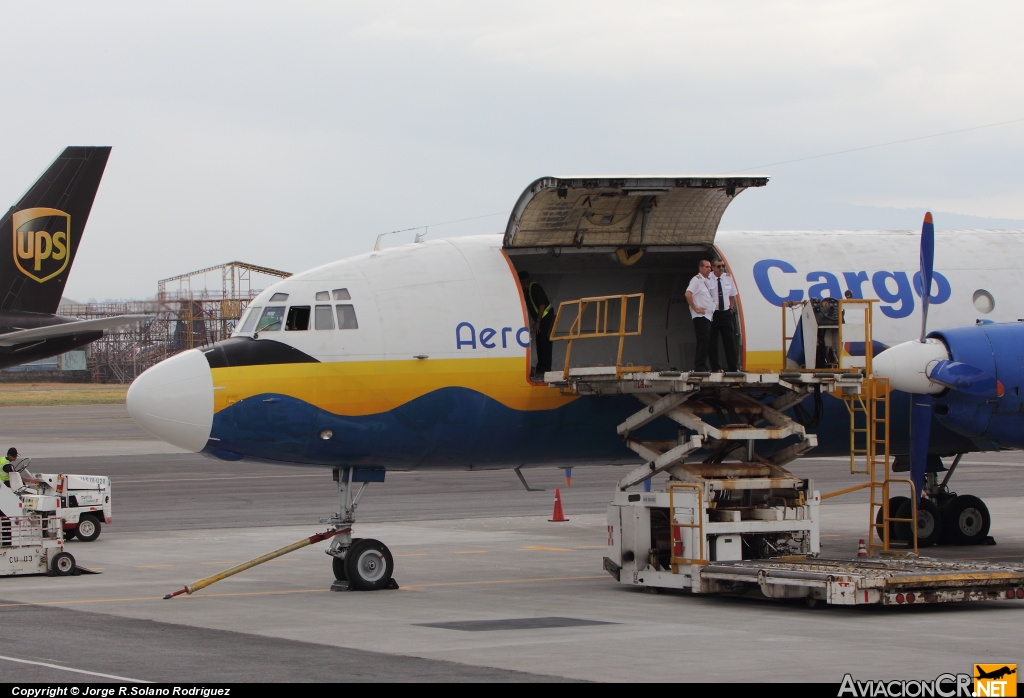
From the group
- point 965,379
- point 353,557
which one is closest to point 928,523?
point 965,379

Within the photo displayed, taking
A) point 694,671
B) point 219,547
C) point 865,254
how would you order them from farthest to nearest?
1. point 219,547
2. point 865,254
3. point 694,671

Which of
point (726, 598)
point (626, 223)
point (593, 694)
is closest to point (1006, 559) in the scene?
point (726, 598)

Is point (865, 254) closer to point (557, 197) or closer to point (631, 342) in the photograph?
point (631, 342)

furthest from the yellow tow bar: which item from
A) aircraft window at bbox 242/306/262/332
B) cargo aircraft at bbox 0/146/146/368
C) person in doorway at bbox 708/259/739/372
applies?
cargo aircraft at bbox 0/146/146/368

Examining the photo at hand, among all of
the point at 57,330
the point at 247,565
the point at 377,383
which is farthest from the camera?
the point at 57,330

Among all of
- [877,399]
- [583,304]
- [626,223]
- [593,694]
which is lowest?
[593,694]

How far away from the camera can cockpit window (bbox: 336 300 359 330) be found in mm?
19266

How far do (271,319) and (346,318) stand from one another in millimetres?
1104

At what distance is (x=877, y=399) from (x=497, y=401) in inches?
218

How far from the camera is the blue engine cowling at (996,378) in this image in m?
19.2

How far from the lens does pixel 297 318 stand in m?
19.3

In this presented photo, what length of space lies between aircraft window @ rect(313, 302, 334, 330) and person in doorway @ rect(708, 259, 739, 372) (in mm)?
5575

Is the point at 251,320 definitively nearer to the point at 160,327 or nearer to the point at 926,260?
the point at 926,260

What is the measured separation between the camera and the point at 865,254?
2156cm
